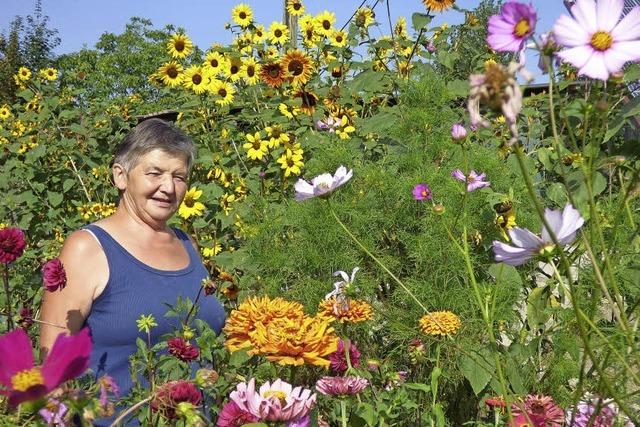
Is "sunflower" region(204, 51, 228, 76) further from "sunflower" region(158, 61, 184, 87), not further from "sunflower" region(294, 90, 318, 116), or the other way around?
"sunflower" region(294, 90, 318, 116)

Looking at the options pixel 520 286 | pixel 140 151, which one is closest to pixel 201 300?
pixel 140 151

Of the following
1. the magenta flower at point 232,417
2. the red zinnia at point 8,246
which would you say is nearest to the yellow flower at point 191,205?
the red zinnia at point 8,246

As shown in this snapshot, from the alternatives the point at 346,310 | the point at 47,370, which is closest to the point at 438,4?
the point at 346,310

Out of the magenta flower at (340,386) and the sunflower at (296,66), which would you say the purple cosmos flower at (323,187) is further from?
the sunflower at (296,66)

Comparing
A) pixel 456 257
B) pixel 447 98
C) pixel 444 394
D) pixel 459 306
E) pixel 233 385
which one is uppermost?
pixel 447 98

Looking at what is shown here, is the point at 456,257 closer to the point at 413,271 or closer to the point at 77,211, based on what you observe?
the point at 413,271

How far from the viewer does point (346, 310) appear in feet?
4.31

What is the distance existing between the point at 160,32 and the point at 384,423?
3935cm

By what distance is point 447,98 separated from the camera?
2.57 meters

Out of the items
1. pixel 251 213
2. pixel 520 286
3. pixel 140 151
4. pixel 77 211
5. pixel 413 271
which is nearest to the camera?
pixel 520 286

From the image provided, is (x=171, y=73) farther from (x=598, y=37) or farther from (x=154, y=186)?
(x=598, y=37)

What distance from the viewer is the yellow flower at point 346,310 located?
1.31 m

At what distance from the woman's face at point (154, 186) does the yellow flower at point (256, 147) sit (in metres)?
1.08

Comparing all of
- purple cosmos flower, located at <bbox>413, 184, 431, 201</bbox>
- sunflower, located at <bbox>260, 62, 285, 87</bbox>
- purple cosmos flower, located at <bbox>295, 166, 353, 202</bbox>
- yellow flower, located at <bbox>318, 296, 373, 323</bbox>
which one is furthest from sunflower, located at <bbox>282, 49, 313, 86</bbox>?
yellow flower, located at <bbox>318, 296, 373, 323</bbox>
